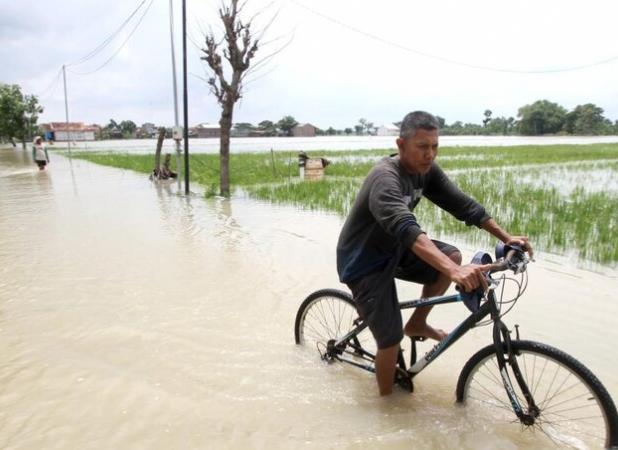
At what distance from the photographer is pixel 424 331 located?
113 inches

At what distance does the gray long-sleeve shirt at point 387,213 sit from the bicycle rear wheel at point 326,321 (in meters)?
0.60

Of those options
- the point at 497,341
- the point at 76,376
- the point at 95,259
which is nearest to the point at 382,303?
the point at 497,341

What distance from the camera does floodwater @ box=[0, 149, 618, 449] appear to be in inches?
103

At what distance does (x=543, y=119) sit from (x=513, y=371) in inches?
3956

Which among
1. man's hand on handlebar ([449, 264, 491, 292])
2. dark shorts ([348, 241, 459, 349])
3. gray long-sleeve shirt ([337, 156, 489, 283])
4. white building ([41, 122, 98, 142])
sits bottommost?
dark shorts ([348, 241, 459, 349])

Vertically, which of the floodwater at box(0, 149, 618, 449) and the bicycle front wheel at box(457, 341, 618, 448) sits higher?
the bicycle front wheel at box(457, 341, 618, 448)

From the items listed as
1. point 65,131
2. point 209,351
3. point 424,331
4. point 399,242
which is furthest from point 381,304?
point 65,131

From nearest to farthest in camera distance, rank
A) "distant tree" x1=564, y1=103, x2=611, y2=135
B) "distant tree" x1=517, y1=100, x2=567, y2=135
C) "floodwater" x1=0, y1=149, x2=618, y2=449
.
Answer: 1. "floodwater" x1=0, y1=149, x2=618, y2=449
2. "distant tree" x1=564, y1=103, x2=611, y2=135
3. "distant tree" x1=517, y1=100, x2=567, y2=135

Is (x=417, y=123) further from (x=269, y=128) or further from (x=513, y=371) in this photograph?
(x=269, y=128)

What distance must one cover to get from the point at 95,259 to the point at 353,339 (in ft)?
14.4

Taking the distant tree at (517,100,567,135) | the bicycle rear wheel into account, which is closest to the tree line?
the distant tree at (517,100,567,135)

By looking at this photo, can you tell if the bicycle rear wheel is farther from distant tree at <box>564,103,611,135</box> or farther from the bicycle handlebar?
distant tree at <box>564,103,611,135</box>

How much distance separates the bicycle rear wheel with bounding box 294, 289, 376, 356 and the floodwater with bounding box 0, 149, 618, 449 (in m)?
0.14

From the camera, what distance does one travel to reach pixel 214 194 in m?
12.8
